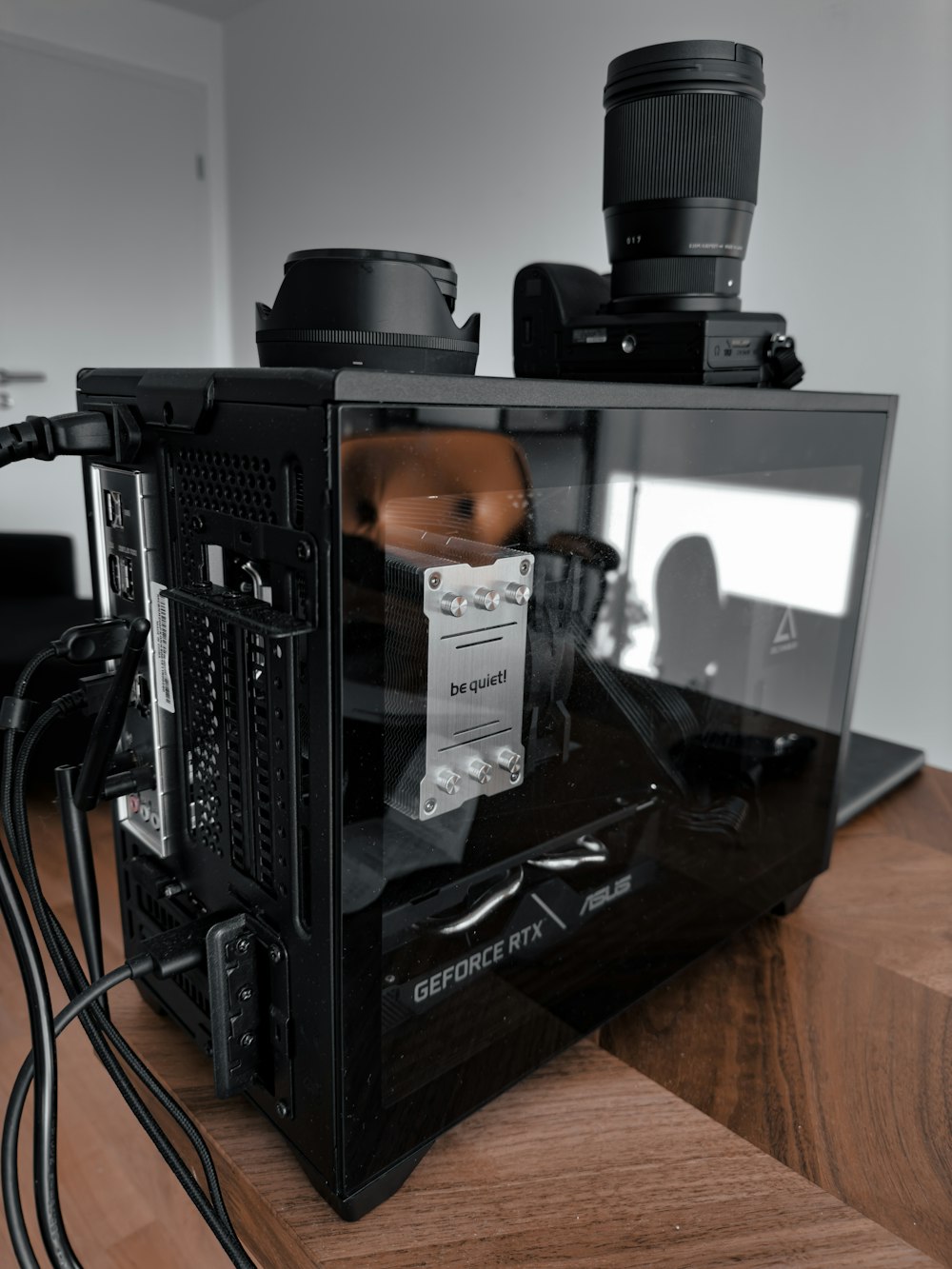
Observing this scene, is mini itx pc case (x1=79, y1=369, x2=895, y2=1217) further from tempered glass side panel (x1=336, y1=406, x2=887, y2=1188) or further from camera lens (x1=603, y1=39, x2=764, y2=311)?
camera lens (x1=603, y1=39, x2=764, y2=311)

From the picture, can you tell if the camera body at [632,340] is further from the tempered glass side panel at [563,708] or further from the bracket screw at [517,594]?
the bracket screw at [517,594]

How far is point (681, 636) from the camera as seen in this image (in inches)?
23.9

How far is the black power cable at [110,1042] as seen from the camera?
0.42 metres

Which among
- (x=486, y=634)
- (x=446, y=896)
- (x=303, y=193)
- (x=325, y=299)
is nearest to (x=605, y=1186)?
(x=446, y=896)

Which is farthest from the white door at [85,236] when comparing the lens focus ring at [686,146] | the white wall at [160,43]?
the lens focus ring at [686,146]

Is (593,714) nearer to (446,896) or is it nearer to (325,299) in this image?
(446,896)

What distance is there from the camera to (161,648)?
0.47 metres

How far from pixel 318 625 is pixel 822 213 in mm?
1310

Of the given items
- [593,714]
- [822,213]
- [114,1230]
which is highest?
[822,213]

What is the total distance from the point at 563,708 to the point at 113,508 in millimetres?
264

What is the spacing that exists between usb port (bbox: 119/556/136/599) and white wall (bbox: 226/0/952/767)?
112 centimetres

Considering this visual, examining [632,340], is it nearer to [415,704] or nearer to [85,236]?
[415,704]

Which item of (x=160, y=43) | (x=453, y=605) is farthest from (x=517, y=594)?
(x=160, y=43)

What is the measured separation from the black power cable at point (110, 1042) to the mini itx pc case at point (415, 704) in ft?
0.11
